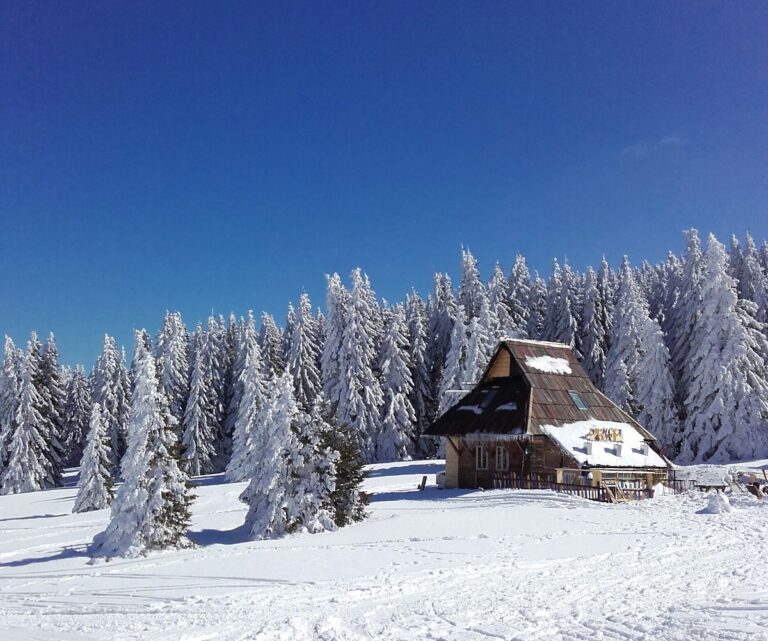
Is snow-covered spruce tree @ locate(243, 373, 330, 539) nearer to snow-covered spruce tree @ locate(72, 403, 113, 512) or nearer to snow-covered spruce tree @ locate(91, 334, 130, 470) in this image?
snow-covered spruce tree @ locate(72, 403, 113, 512)

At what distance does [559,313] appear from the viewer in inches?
2478

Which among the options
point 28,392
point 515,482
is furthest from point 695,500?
point 28,392

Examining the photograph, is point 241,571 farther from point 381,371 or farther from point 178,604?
point 381,371

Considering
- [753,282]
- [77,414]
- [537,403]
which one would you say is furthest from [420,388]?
[77,414]

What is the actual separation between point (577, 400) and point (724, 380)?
12.3 meters

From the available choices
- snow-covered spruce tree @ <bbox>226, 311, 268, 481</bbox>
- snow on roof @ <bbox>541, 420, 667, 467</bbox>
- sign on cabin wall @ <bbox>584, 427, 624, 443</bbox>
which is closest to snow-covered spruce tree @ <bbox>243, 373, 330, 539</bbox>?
snow on roof @ <bbox>541, 420, 667, 467</bbox>

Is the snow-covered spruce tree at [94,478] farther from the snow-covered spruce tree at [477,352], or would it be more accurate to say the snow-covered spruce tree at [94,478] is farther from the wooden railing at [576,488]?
the snow-covered spruce tree at [477,352]

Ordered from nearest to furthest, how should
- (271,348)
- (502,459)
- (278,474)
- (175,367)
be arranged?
(278,474) → (502,459) → (175,367) → (271,348)

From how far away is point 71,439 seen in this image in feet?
253

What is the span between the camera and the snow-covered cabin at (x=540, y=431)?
31562mm

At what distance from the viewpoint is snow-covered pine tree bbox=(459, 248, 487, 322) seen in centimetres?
6881

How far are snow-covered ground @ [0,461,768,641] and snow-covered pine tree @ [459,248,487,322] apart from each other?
1722 inches

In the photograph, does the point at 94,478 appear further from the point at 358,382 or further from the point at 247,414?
the point at 358,382

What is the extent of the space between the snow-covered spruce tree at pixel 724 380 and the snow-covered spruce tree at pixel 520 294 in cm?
2301
